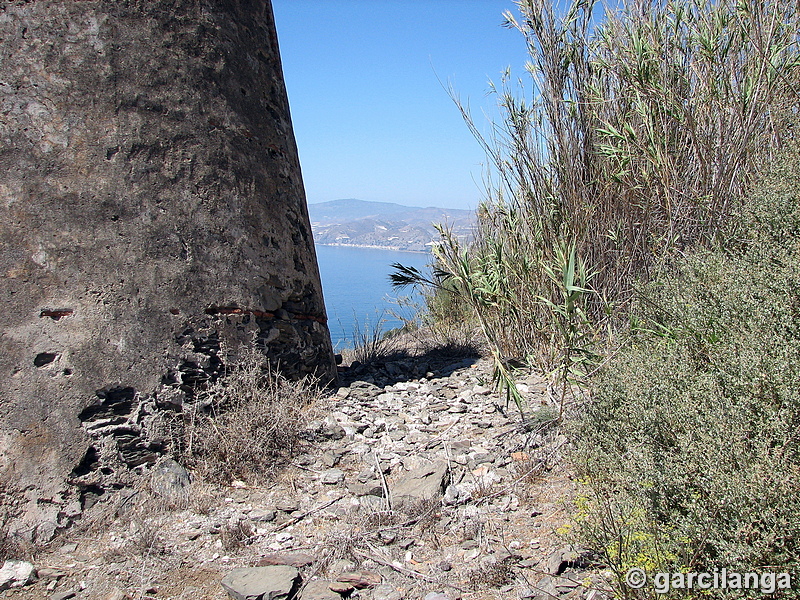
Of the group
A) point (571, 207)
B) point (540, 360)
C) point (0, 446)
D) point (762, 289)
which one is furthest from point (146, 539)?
point (571, 207)

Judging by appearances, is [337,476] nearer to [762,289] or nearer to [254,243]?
[254,243]

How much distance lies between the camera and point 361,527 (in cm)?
271

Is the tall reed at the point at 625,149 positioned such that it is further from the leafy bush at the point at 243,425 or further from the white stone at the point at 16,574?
the white stone at the point at 16,574

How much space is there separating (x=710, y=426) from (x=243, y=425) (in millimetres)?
2151

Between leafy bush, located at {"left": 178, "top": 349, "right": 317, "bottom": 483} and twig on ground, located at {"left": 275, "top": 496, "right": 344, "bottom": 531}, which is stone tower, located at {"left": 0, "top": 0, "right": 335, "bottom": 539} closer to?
leafy bush, located at {"left": 178, "top": 349, "right": 317, "bottom": 483}

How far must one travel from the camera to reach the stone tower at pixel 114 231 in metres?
2.80

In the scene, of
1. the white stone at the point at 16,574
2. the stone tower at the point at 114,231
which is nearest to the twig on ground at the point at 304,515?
the stone tower at the point at 114,231

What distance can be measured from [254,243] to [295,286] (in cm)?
40

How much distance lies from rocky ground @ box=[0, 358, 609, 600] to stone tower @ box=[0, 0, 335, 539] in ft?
1.04

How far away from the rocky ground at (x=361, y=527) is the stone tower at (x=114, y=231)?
0.32m

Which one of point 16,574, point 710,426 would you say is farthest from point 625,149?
point 16,574

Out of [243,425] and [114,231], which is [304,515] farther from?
[114,231]

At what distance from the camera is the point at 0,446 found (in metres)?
2.71

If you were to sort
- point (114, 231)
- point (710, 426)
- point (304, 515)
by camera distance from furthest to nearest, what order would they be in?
point (114, 231)
point (304, 515)
point (710, 426)
